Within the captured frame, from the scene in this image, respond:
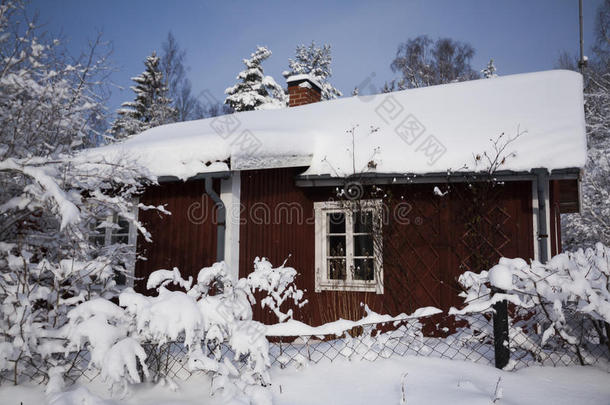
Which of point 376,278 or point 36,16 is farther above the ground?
point 36,16

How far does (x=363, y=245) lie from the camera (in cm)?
586

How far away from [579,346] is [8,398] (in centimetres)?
416

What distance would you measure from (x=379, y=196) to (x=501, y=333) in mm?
3048

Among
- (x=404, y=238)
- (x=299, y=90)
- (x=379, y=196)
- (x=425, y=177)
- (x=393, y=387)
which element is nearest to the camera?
(x=393, y=387)

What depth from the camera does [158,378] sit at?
2730 millimetres

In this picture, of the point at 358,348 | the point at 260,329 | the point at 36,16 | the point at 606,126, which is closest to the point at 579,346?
the point at 358,348

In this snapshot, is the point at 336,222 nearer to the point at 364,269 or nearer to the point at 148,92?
the point at 364,269

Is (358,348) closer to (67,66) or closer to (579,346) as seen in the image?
(579,346)

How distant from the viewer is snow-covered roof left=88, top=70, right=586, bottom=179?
5312 millimetres

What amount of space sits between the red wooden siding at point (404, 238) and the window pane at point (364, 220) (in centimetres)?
29

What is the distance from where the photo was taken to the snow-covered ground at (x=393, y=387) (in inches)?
95.2
